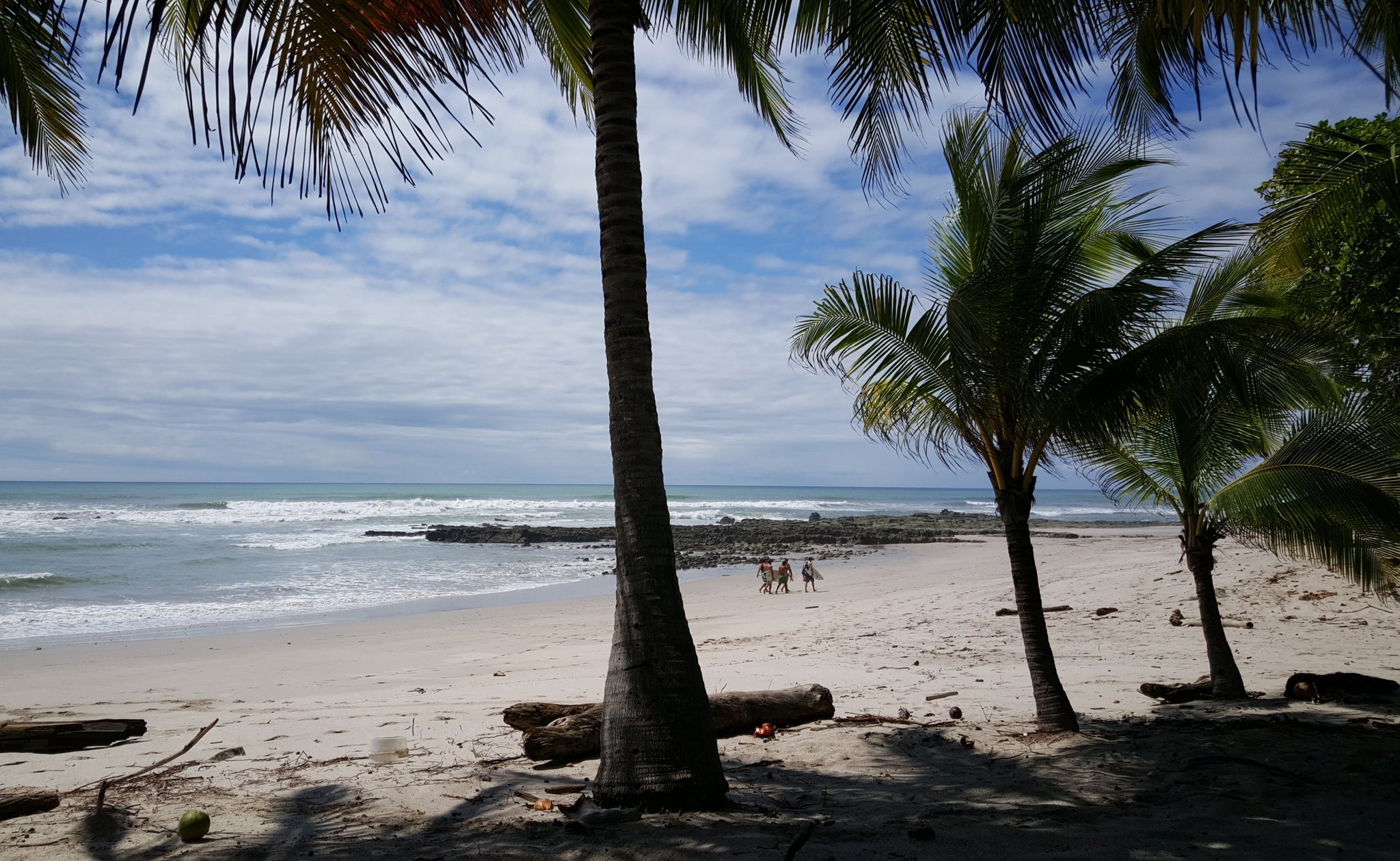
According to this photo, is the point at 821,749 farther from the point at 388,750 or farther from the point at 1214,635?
the point at 1214,635

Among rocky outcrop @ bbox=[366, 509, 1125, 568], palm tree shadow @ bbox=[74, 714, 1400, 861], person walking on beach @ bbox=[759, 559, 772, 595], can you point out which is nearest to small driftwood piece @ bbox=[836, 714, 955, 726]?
palm tree shadow @ bbox=[74, 714, 1400, 861]

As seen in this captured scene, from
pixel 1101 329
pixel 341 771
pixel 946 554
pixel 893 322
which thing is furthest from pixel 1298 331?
pixel 946 554

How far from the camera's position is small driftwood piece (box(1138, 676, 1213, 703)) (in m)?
7.16

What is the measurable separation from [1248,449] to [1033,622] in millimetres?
2717

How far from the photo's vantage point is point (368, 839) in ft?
12.7

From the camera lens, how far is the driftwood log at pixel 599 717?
17.4 feet

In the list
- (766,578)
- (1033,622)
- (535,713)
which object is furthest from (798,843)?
(766,578)

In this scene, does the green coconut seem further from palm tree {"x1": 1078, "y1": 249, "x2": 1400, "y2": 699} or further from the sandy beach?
palm tree {"x1": 1078, "y1": 249, "x2": 1400, "y2": 699}

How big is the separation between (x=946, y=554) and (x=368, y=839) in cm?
2866

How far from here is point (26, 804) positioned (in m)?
4.33

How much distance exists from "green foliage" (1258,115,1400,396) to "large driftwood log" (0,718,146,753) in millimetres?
8323

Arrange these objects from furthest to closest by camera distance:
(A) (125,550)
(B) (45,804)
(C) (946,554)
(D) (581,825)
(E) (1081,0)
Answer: (C) (946,554), (A) (125,550), (B) (45,804), (E) (1081,0), (D) (581,825)

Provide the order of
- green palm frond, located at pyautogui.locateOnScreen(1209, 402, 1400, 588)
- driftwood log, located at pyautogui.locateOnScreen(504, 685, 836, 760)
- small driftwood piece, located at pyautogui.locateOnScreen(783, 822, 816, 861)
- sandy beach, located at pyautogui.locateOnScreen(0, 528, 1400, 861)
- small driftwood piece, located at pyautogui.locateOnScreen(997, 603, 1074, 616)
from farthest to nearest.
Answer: small driftwood piece, located at pyautogui.locateOnScreen(997, 603, 1074, 616) < green palm frond, located at pyautogui.locateOnScreen(1209, 402, 1400, 588) < driftwood log, located at pyautogui.locateOnScreen(504, 685, 836, 760) < sandy beach, located at pyautogui.locateOnScreen(0, 528, 1400, 861) < small driftwood piece, located at pyautogui.locateOnScreen(783, 822, 816, 861)

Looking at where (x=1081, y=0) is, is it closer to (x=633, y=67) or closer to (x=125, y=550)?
(x=633, y=67)
